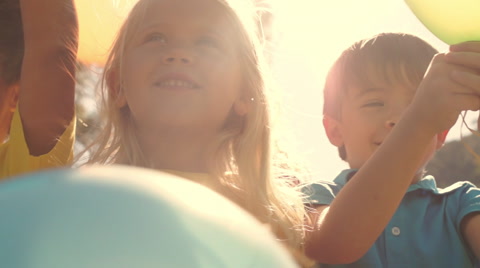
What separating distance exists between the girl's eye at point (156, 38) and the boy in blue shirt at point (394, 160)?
72 cm

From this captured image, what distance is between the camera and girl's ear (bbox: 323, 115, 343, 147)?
111 inches

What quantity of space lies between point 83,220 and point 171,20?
1505 millimetres

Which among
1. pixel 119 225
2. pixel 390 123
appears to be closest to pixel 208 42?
pixel 390 123

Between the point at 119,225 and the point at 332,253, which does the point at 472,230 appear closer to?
the point at 332,253

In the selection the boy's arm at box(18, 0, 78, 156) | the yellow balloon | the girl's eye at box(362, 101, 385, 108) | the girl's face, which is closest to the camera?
the girl's face

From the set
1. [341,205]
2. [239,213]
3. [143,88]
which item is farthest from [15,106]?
[239,213]

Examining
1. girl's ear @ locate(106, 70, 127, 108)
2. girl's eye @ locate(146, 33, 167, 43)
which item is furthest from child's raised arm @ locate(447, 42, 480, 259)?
girl's ear @ locate(106, 70, 127, 108)

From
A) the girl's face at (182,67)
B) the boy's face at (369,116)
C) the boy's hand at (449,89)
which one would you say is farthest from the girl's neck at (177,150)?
the boy's hand at (449,89)

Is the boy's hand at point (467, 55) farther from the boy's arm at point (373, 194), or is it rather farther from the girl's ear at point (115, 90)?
the girl's ear at point (115, 90)

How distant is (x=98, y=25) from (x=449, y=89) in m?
1.60

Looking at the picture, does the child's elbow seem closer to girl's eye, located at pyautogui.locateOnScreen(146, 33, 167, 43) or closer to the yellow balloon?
girl's eye, located at pyautogui.locateOnScreen(146, 33, 167, 43)

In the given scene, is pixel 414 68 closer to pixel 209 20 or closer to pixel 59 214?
pixel 209 20

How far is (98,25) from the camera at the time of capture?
2.94 meters

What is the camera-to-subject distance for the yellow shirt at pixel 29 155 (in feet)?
8.43
